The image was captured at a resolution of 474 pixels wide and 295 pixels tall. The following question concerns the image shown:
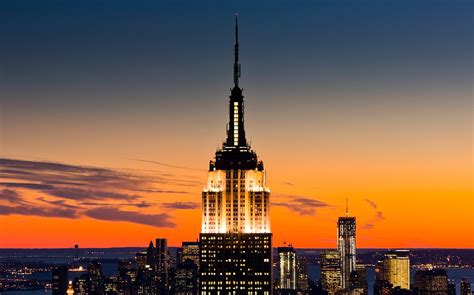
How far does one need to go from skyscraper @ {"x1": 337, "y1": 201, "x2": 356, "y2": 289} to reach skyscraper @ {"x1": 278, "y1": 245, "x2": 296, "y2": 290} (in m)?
10.5

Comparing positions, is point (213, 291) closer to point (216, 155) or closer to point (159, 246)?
point (216, 155)

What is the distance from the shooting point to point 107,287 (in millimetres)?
163375

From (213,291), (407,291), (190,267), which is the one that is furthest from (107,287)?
(213,291)

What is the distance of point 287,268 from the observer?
174 m

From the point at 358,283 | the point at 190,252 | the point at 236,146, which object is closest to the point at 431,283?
the point at 358,283

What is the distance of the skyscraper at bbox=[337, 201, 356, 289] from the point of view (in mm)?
188750

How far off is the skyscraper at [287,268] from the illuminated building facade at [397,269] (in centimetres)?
1476

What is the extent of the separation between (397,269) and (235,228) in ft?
364

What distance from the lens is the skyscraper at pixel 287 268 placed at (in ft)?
541

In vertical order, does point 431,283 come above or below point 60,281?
below

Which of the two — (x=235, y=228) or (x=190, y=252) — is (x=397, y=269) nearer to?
(x=190, y=252)

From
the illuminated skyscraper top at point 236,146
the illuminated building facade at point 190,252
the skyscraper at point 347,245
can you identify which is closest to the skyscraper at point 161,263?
the illuminated building facade at point 190,252

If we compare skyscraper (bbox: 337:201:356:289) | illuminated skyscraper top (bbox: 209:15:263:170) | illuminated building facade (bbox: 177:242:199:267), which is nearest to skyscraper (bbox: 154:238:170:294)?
illuminated building facade (bbox: 177:242:199:267)

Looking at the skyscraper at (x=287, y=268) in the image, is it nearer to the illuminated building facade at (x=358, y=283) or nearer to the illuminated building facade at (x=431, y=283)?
the illuminated building facade at (x=358, y=283)
